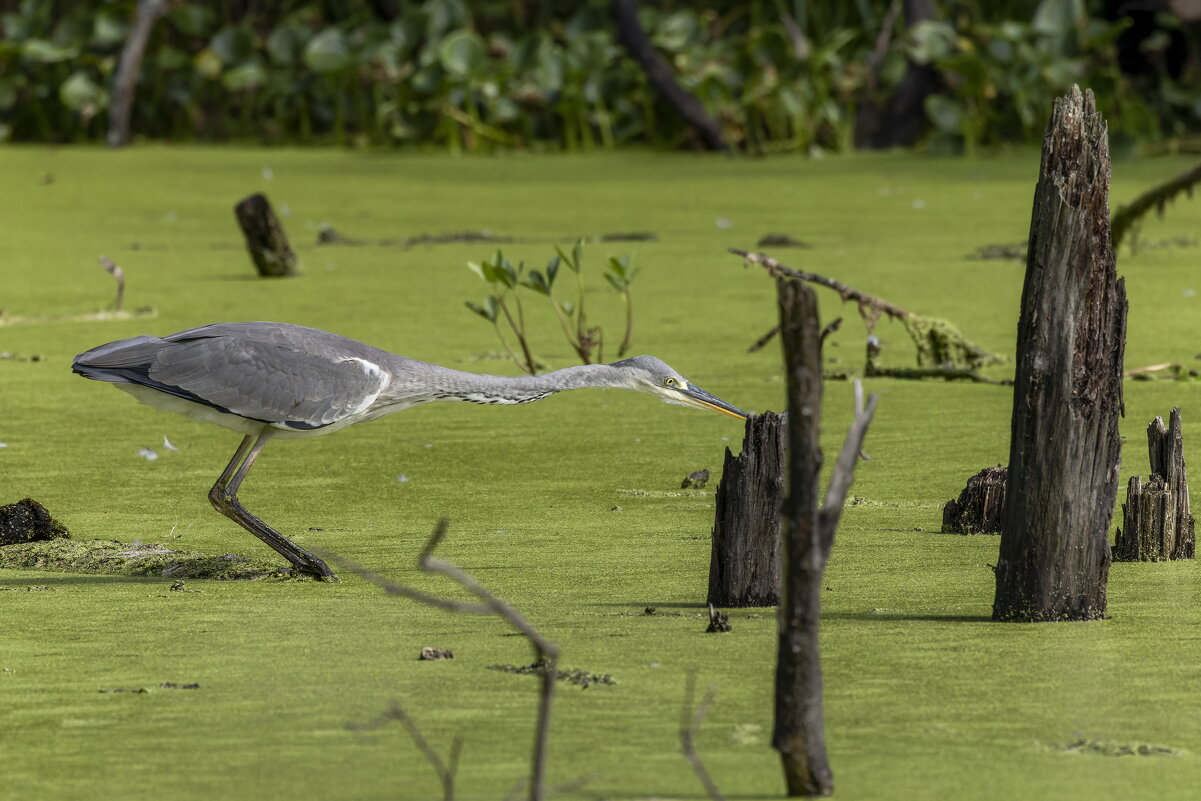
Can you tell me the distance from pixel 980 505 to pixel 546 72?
1160cm

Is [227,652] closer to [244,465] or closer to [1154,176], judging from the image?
[244,465]

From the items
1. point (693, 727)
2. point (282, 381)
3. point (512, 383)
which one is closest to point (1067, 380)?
point (693, 727)

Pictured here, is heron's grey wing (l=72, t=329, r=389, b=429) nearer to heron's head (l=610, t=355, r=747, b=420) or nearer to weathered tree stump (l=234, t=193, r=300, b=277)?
heron's head (l=610, t=355, r=747, b=420)

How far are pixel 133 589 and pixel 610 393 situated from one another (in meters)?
3.12

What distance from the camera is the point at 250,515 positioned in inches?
183

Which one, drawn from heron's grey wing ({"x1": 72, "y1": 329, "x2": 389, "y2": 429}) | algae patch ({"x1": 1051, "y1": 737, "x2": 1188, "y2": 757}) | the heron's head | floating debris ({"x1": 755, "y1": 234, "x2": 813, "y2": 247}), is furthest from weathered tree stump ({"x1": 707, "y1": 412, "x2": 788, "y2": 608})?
floating debris ({"x1": 755, "y1": 234, "x2": 813, "y2": 247})

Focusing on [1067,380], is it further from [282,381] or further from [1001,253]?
[1001,253]

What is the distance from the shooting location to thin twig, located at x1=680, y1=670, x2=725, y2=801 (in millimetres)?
2479

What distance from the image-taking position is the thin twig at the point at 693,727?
2.48 meters

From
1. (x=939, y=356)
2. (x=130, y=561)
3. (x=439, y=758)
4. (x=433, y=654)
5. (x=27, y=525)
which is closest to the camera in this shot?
(x=439, y=758)

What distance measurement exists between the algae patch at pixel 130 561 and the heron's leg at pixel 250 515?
73 mm

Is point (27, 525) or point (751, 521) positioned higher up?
point (751, 521)

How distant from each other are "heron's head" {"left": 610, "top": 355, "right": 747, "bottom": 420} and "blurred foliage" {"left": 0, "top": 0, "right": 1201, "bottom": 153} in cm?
1006

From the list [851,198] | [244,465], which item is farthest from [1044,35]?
[244,465]
